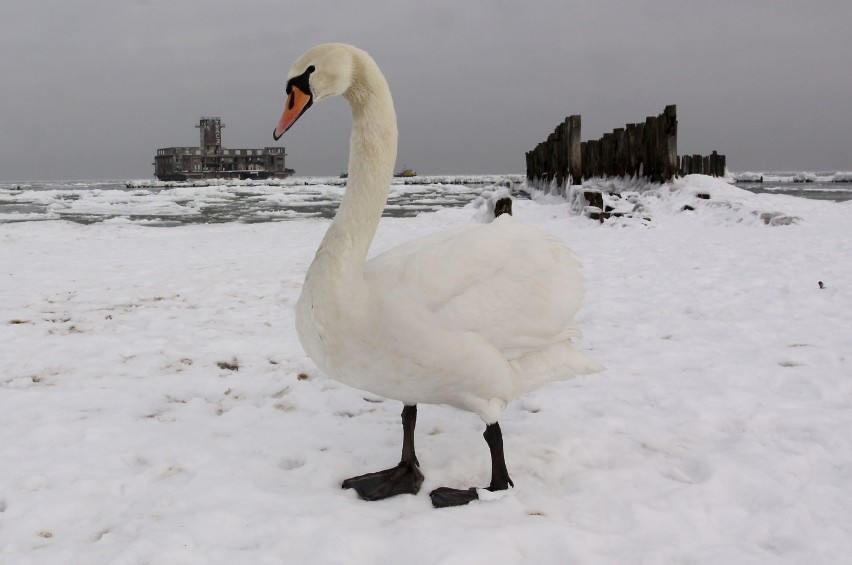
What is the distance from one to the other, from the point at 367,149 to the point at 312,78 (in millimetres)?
373

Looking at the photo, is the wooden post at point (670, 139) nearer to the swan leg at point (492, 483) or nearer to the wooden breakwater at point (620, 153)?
the wooden breakwater at point (620, 153)

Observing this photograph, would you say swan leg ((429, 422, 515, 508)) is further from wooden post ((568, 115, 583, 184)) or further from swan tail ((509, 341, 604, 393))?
wooden post ((568, 115, 583, 184))

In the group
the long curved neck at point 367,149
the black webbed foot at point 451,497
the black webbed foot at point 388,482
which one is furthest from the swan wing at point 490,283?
the black webbed foot at point 388,482

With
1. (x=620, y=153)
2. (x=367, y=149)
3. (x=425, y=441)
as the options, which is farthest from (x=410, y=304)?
(x=620, y=153)

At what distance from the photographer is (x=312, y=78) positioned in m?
2.64

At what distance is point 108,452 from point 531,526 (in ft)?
6.82

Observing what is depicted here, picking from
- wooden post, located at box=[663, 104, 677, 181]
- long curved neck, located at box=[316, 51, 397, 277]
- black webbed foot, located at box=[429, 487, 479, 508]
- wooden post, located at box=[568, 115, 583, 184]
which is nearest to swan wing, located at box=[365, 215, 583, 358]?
long curved neck, located at box=[316, 51, 397, 277]

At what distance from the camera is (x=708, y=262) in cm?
828

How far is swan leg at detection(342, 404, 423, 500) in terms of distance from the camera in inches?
111

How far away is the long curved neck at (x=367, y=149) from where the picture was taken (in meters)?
2.74

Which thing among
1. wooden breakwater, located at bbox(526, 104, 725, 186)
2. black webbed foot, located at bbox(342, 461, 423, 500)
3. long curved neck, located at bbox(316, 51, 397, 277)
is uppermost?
wooden breakwater, located at bbox(526, 104, 725, 186)

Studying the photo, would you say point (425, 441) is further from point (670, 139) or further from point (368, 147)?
point (670, 139)

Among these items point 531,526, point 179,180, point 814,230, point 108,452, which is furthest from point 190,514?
point 179,180

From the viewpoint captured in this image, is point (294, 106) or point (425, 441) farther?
point (425, 441)
